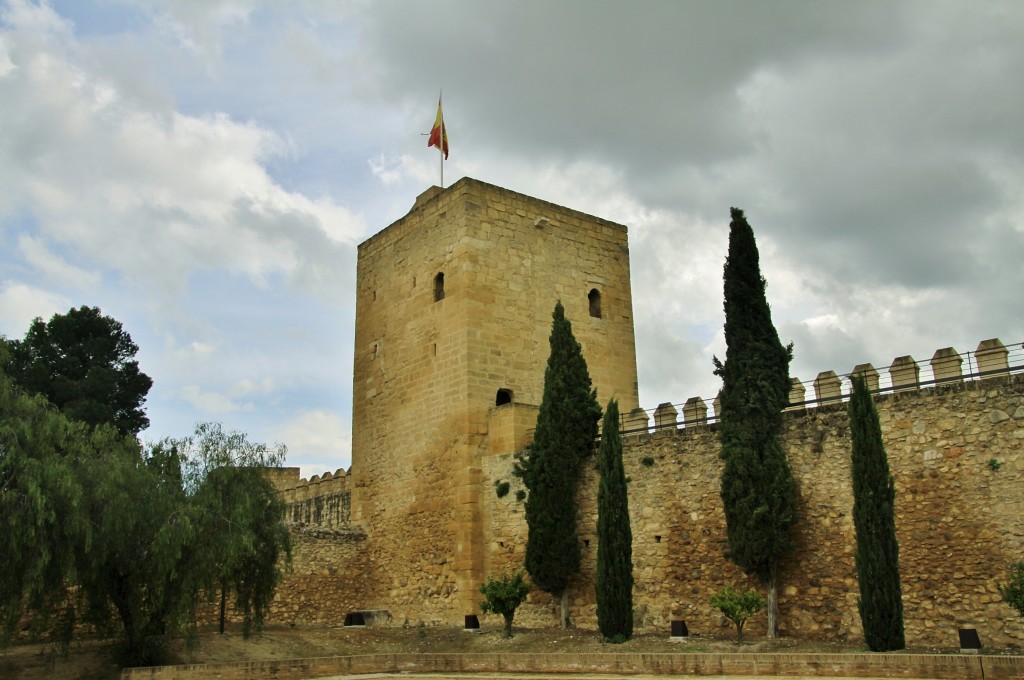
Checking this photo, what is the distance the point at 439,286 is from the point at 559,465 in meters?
5.68

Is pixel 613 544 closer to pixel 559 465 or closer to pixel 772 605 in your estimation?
pixel 559 465

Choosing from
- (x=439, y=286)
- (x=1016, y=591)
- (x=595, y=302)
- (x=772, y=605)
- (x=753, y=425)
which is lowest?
(x=772, y=605)

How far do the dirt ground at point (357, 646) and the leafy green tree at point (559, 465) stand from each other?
1.10m

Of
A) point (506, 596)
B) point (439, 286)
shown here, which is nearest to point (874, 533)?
point (506, 596)

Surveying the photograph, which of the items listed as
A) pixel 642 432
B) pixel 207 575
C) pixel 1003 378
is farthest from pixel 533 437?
pixel 1003 378

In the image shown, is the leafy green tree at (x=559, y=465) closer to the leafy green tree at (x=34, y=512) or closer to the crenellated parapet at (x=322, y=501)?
the crenellated parapet at (x=322, y=501)

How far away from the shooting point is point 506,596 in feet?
52.6

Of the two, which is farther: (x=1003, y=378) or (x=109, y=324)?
(x=109, y=324)

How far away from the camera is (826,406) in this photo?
45.9ft

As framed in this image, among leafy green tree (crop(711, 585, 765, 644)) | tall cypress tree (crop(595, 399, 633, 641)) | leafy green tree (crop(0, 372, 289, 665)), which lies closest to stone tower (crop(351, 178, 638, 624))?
tall cypress tree (crop(595, 399, 633, 641))

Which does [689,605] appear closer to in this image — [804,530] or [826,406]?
[804,530]

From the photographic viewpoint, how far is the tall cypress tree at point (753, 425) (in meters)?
13.6

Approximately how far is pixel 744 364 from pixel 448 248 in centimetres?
797

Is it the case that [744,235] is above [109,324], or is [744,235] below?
below
